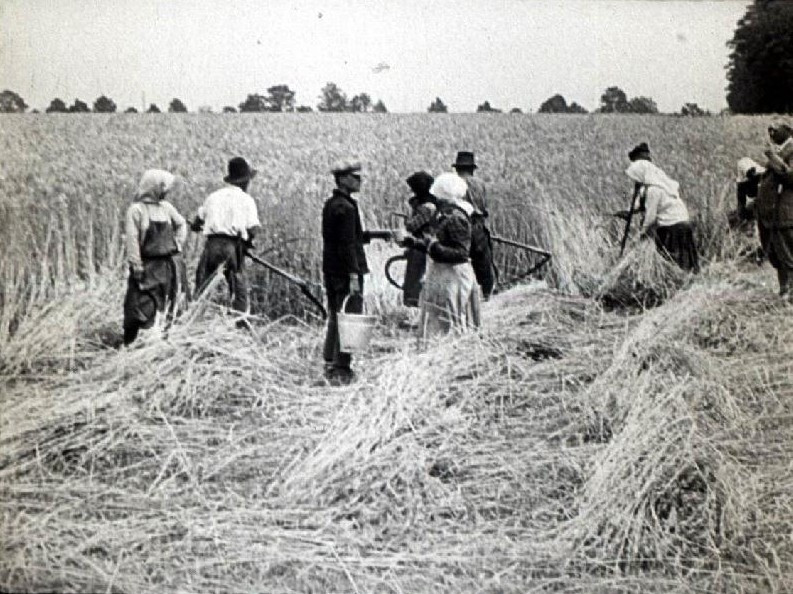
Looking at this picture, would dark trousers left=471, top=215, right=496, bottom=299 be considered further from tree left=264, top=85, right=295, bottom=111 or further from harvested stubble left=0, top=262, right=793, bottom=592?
tree left=264, top=85, right=295, bottom=111

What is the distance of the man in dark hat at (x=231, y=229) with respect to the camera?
366 centimetres

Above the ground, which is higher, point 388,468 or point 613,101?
point 613,101

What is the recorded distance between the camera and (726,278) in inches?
175

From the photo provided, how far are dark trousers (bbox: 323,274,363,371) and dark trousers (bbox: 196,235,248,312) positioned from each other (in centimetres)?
43

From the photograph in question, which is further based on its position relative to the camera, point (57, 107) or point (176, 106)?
point (176, 106)

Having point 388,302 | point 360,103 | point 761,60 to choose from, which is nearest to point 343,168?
point 360,103

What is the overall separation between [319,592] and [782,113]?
3466 mm

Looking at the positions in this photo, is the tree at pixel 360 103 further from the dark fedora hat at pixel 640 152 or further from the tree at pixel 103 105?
the dark fedora hat at pixel 640 152

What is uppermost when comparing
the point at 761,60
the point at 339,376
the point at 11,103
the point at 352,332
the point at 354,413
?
the point at 761,60

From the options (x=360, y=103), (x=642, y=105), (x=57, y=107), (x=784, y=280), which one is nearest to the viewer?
(x=57, y=107)

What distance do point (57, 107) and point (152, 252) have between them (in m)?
0.74

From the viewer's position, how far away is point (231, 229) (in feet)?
12.2

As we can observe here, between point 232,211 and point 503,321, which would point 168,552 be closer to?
point 232,211

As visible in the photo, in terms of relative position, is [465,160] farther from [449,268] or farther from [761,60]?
[761,60]
